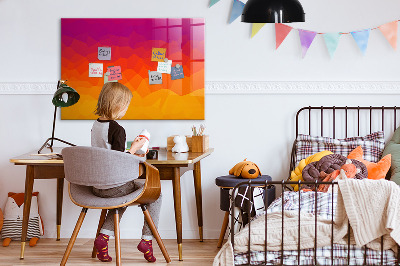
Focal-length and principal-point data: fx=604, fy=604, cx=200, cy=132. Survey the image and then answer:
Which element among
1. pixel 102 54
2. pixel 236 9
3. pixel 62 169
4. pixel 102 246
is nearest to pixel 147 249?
pixel 102 246

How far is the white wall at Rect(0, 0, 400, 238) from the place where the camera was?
4.27 meters

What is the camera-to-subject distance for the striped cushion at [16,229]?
421cm

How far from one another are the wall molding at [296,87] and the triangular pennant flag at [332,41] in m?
0.23

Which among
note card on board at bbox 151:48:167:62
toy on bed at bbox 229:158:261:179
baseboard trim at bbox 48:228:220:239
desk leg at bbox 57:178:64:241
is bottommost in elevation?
baseboard trim at bbox 48:228:220:239

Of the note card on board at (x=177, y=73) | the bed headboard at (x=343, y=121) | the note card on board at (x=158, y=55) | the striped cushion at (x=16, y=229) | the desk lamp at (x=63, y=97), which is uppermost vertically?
the note card on board at (x=158, y=55)

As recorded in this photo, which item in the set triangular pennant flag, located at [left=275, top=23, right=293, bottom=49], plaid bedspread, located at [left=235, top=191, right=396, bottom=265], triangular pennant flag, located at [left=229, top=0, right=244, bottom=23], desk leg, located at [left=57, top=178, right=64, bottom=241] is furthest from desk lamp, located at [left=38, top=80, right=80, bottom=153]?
plaid bedspread, located at [left=235, top=191, right=396, bottom=265]

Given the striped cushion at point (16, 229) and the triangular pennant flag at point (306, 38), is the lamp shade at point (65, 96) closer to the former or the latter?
the striped cushion at point (16, 229)

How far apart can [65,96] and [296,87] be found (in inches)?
63.8

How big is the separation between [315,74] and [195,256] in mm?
1542

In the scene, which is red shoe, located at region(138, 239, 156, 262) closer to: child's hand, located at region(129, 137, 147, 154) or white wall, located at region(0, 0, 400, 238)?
child's hand, located at region(129, 137, 147, 154)

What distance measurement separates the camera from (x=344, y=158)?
383cm

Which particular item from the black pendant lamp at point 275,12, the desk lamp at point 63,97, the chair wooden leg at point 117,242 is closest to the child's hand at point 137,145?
the chair wooden leg at point 117,242

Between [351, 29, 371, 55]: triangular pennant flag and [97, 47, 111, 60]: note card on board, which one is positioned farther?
[97, 47, 111, 60]: note card on board

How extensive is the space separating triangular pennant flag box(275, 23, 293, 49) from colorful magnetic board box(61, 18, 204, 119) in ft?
1.75
